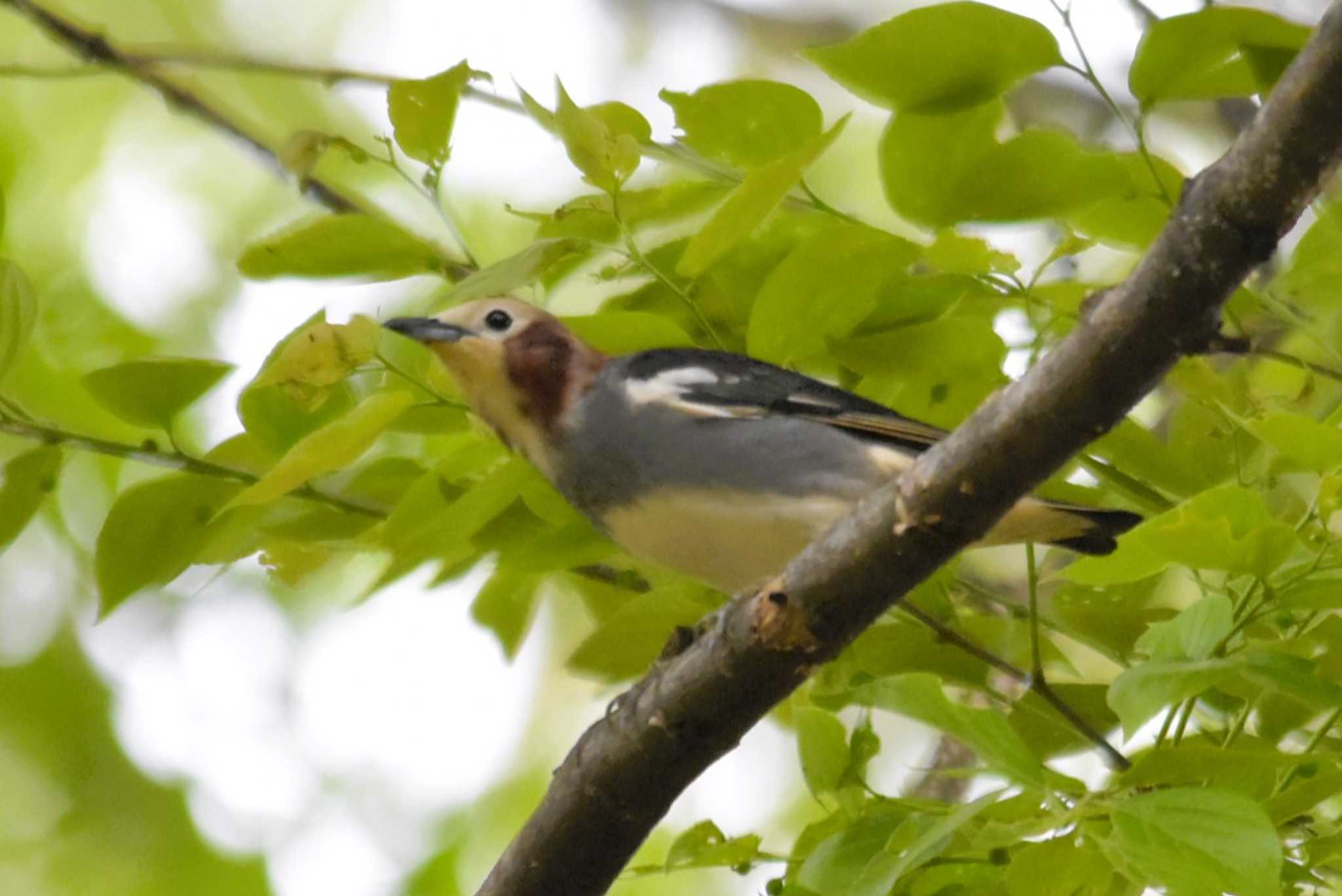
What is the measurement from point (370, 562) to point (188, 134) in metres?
1.89

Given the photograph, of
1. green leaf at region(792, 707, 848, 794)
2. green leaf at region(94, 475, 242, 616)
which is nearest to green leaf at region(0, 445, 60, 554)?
green leaf at region(94, 475, 242, 616)

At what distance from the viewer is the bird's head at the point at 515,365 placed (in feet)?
9.23

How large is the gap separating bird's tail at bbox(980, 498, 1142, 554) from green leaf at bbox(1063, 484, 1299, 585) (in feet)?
1.86

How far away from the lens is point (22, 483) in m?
2.27

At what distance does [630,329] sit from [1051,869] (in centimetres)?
94

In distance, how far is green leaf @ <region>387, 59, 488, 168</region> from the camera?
2166mm

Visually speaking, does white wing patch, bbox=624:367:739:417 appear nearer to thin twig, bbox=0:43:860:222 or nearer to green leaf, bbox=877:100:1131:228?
thin twig, bbox=0:43:860:222

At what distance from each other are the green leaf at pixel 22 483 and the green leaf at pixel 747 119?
1.03 meters

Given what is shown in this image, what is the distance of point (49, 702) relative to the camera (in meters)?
4.50

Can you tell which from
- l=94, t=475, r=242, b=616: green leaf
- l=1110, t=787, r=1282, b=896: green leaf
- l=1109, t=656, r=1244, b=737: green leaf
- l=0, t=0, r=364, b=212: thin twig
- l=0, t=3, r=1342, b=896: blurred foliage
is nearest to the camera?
l=1110, t=787, r=1282, b=896: green leaf

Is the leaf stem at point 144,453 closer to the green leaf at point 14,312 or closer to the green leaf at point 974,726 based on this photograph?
the green leaf at point 14,312

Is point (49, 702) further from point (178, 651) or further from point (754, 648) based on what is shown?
point (754, 648)

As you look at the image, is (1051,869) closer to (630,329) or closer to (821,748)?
(821,748)

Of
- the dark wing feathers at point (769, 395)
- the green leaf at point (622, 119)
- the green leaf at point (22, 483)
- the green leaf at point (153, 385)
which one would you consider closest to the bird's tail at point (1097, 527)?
the dark wing feathers at point (769, 395)
